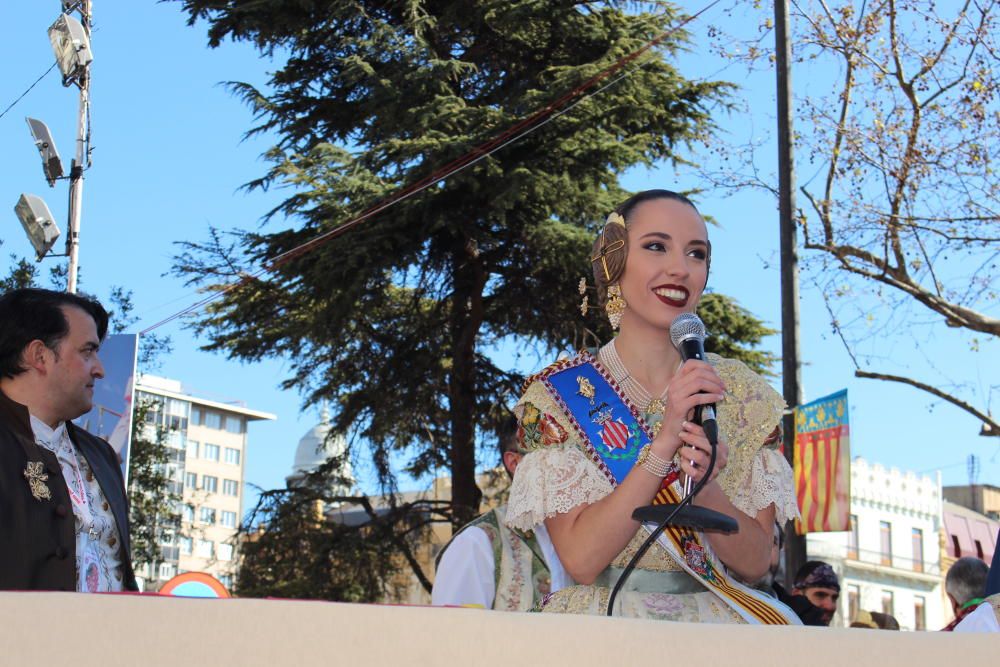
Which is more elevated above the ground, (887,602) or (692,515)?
(692,515)

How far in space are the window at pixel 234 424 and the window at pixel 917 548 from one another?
215ft

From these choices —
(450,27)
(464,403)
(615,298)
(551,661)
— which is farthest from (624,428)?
(450,27)

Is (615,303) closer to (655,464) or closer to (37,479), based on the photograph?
(655,464)

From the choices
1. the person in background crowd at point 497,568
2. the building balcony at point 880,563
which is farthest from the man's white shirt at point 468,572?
→ the building balcony at point 880,563

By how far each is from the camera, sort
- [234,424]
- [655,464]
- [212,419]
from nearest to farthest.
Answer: [655,464]
[212,419]
[234,424]

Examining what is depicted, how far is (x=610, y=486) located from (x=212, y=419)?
102577 mm

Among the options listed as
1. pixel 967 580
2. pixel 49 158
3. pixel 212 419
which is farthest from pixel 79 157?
pixel 212 419

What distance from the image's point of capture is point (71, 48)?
14742 mm

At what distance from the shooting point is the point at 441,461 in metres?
17.9

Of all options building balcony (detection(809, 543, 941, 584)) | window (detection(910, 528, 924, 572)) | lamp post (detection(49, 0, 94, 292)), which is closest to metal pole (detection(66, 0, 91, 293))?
lamp post (detection(49, 0, 94, 292))

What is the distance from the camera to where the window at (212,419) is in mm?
102125

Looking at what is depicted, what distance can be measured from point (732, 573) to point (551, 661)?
1621 millimetres

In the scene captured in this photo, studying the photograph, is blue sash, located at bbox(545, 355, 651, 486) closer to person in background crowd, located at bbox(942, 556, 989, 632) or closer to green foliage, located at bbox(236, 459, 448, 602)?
person in background crowd, located at bbox(942, 556, 989, 632)

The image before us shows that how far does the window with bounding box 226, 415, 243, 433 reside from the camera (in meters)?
105
